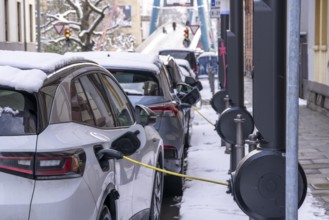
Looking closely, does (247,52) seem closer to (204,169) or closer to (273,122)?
(204,169)

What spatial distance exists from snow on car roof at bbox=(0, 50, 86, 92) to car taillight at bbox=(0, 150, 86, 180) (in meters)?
0.43

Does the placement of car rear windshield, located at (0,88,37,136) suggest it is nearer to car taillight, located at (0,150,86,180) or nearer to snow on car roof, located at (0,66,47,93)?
snow on car roof, located at (0,66,47,93)

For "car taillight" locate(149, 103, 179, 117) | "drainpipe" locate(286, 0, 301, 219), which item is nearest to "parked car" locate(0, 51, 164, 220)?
"drainpipe" locate(286, 0, 301, 219)

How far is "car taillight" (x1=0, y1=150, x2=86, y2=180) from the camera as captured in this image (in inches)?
161

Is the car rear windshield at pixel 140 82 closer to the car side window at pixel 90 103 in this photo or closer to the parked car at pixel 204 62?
the car side window at pixel 90 103

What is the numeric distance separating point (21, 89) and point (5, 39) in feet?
117

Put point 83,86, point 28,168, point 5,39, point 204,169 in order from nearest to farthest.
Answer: point 28,168 → point 83,86 → point 204,169 → point 5,39

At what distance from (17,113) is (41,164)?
371 millimetres

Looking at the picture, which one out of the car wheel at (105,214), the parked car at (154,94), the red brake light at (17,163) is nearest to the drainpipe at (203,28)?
the parked car at (154,94)

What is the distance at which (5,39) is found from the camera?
39031mm

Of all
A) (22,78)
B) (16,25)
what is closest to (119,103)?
A: (22,78)

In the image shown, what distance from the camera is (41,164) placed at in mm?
4125

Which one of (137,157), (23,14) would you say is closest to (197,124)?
(137,157)

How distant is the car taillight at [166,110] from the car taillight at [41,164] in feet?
15.0
